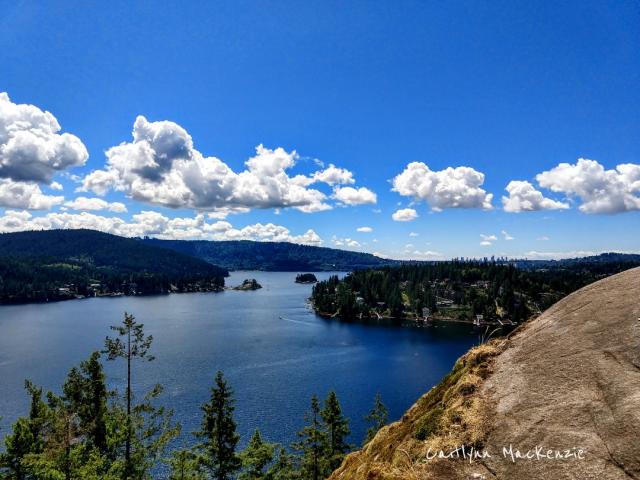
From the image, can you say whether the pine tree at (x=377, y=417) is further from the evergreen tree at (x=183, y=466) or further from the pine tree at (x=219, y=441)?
the evergreen tree at (x=183, y=466)

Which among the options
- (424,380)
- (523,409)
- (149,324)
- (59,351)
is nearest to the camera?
(523,409)

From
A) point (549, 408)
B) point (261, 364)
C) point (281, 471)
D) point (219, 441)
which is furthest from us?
point (261, 364)

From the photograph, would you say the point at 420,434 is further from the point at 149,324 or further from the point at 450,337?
the point at 149,324

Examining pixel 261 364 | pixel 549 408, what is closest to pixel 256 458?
pixel 549 408

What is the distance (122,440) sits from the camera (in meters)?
33.2

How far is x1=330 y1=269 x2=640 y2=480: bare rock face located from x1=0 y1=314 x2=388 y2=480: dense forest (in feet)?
75.9

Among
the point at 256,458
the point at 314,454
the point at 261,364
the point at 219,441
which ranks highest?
the point at 219,441

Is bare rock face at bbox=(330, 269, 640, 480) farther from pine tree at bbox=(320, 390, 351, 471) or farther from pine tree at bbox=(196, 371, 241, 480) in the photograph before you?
pine tree at bbox=(320, 390, 351, 471)

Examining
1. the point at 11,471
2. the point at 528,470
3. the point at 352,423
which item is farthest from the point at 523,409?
the point at 352,423

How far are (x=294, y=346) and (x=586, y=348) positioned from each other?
5602 inches

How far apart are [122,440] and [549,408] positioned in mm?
32625

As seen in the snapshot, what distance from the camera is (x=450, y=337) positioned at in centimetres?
17562

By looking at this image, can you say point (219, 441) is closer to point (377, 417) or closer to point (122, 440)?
point (122, 440)

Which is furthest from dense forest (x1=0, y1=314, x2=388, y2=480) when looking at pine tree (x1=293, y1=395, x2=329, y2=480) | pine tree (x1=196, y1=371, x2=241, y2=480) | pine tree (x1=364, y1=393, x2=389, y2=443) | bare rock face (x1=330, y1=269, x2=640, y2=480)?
bare rock face (x1=330, y1=269, x2=640, y2=480)
